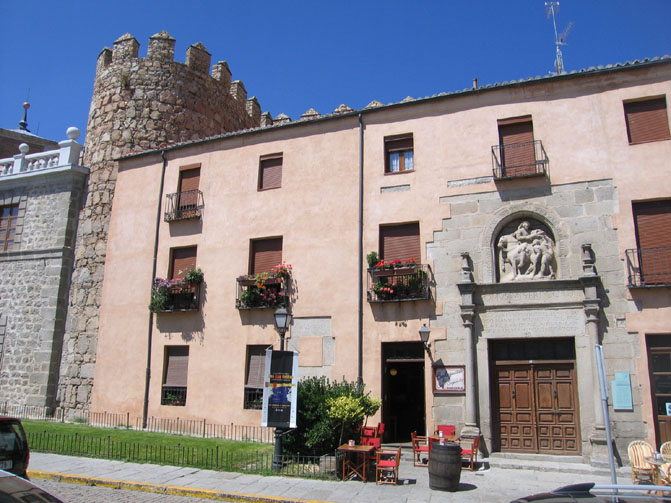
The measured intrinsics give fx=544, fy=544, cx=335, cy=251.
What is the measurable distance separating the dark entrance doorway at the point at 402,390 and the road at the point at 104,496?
6306 mm

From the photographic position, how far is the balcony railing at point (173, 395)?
16969 millimetres

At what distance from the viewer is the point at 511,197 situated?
47.6ft

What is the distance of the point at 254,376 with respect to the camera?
53.2ft

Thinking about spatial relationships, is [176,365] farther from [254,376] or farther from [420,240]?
[420,240]

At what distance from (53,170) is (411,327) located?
15.5 metres

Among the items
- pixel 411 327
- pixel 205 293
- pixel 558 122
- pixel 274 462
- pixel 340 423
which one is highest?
pixel 558 122

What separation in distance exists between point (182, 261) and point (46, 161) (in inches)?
335

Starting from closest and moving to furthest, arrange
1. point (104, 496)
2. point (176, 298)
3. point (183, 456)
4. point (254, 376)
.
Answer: point (104, 496) < point (183, 456) < point (254, 376) < point (176, 298)

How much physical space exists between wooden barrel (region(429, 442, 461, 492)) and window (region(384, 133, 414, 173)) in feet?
28.0

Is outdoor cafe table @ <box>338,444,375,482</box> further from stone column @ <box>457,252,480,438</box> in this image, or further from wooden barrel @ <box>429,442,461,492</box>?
stone column @ <box>457,252,480,438</box>

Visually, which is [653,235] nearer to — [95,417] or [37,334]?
[95,417]

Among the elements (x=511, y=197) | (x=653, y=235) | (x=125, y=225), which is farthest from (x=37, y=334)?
(x=653, y=235)

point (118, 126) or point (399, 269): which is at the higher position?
point (118, 126)

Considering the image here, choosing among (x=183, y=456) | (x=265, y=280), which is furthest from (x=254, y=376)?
(x=183, y=456)
